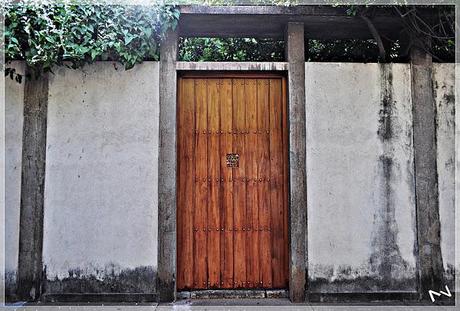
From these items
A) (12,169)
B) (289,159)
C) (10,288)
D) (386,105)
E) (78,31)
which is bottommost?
(10,288)

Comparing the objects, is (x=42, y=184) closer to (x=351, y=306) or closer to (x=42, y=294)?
(x=42, y=294)

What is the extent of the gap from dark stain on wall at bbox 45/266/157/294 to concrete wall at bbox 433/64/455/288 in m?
3.28

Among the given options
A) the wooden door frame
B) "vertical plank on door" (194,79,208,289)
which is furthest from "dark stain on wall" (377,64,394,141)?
"vertical plank on door" (194,79,208,289)

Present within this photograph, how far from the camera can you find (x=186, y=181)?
15.1ft

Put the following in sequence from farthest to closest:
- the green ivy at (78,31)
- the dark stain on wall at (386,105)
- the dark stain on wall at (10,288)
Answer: the dark stain on wall at (386,105) < the dark stain on wall at (10,288) < the green ivy at (78,31)

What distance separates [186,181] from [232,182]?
54 centimetres

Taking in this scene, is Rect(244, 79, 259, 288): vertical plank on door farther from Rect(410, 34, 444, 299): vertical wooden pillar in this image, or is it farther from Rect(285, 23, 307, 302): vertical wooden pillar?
Rect(410, 34, 444, 299): vertical wooden pillar

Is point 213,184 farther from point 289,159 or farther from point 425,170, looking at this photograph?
point 425,170

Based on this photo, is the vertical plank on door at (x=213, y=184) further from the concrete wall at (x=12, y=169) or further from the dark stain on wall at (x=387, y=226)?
the concrete wall at (x=12, y=169)

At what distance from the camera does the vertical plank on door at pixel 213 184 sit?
15.0ft

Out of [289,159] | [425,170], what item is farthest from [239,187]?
[425,170]

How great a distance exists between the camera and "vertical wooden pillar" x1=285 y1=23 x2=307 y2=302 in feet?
14.3

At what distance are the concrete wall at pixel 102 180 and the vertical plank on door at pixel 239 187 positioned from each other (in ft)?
3.03

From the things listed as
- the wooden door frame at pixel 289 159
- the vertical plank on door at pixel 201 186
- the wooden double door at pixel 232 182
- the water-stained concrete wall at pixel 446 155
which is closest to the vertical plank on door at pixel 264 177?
the wooden double door at pixel 232 182
